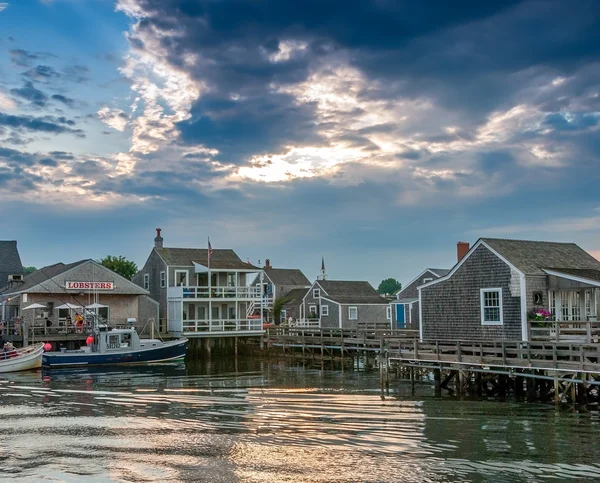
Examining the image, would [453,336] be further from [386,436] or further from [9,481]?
[9,481]

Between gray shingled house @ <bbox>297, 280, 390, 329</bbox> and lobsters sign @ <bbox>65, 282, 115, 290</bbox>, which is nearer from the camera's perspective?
lobsters sign @ <bbox>65, 282, 115, 290</bbox>

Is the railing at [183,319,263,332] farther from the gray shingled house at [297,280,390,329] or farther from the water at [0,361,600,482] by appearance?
the water at [0,361,600,482]

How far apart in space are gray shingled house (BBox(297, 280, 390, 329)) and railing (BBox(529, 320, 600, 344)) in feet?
112

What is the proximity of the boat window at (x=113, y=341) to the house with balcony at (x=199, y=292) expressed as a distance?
9.26 m

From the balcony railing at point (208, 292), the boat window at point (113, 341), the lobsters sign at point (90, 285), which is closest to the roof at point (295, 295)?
the balcony railing at point (208, 292)

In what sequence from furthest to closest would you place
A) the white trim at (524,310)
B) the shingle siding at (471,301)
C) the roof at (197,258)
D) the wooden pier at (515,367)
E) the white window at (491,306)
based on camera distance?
the roof at (197,258), the white window at (491,306), the shingle siding at (471,301), the white trim at (524,310), the wooden pier at (515,367)

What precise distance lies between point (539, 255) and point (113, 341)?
25514 mm

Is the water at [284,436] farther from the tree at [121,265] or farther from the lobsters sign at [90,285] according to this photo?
the tree at [121,265]

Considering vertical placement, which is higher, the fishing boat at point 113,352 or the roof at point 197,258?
the roof at point 197,258

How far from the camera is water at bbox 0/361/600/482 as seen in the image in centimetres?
1485

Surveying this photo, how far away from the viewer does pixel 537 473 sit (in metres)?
14.7

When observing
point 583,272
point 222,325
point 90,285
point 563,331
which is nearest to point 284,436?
point 563,331

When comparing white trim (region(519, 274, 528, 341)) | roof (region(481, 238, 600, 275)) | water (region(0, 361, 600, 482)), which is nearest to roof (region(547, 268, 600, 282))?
roof (region(481, 238, 600, 275))

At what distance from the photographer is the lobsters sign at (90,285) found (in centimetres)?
4841
